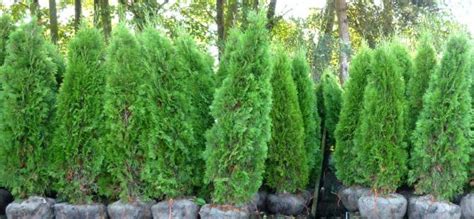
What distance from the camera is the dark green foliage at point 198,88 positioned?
4.69 metres

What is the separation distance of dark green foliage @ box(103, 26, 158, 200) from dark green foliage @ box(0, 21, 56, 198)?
0.67m

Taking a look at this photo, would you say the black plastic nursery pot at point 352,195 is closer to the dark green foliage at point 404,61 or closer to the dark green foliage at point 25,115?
the dark green foliage at point 404,61

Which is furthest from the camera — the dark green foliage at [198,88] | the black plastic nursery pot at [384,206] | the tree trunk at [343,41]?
the tree trunk at [343,41]

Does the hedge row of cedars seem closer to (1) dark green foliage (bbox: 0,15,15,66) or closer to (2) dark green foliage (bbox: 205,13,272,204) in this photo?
(2) dark green foliage (bbox: 205,13,272,204)

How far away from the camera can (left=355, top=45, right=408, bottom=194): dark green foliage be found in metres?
4.63

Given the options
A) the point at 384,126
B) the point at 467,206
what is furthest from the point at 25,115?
the point at 467,206

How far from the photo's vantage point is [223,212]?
4.37 metres

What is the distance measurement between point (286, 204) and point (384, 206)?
3.18ft

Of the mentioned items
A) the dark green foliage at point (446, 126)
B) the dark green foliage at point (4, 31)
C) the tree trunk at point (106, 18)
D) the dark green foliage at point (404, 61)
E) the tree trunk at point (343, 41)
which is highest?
the tree trunk at point (106, 18)

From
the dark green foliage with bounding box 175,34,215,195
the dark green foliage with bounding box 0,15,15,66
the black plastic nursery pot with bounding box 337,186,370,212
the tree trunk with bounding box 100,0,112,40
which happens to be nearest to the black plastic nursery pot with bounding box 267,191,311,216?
the black plastic nursery pot with bounding box 337,186,370,212

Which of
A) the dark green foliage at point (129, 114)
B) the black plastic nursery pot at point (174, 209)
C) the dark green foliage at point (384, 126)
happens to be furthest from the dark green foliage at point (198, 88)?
the dark green foliage at point (384, 126)

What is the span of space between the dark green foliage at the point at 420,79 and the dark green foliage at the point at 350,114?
18.1 inches

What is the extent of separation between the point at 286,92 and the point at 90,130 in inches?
75.1

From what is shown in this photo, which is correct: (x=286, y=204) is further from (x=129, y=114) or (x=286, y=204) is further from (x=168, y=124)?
(x=129, y=114)
